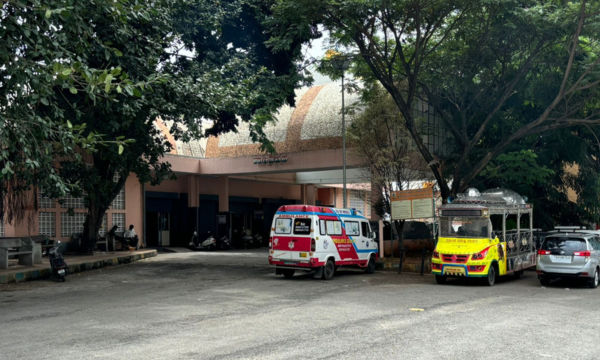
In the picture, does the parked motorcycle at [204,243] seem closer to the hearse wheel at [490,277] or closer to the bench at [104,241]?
the bench at [104,241]

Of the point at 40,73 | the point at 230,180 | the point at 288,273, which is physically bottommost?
the point at 288,273

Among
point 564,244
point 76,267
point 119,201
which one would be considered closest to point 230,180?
point 119,201

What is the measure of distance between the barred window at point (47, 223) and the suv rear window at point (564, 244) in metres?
21.5

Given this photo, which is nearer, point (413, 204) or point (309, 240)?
point (309, 240)

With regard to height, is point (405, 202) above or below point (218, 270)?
above

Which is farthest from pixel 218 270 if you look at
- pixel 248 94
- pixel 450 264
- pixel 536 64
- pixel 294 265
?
pixel 536 64

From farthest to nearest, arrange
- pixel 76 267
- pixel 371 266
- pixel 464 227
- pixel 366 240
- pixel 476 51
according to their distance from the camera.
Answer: pixel 476 51 < pixel 76 267 < pixel 371 266 < pixel 366 240 < pixel 464 227

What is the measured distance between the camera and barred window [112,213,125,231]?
29594 millimetres

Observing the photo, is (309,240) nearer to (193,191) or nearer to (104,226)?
(104,226)

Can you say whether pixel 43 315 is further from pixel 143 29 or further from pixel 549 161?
pixel 549 161

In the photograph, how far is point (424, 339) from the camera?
853 cm

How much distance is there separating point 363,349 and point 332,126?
22.4m

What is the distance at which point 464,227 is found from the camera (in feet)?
55.0

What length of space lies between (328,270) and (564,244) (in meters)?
6.95
